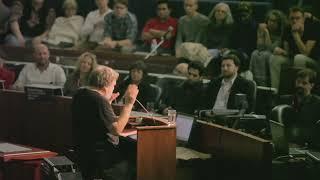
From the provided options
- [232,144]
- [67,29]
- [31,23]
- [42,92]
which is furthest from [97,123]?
[31,23]

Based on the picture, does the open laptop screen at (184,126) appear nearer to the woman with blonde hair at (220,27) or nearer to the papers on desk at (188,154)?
the papers on desk at (188,154)

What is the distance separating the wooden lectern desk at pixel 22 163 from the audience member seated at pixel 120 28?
9.11 ft

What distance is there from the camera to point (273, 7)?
7.64 meters

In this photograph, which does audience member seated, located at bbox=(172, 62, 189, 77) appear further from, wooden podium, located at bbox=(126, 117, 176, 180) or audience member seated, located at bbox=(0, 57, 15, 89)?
wooden podium, located at bbox=(126, 117, 176, 180)

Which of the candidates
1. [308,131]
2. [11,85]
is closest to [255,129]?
[308,131]

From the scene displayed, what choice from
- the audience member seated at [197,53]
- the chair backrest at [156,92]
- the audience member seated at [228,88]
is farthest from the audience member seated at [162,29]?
the audience member seated at [228,88]

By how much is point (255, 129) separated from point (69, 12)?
393 centimetres

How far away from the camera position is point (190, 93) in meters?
6.54

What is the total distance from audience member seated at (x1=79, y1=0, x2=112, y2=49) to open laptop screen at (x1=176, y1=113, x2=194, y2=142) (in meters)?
2.99

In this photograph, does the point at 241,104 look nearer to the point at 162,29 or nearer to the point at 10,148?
the point at 10,148

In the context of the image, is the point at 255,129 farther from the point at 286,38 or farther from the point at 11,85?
the point at 11,85

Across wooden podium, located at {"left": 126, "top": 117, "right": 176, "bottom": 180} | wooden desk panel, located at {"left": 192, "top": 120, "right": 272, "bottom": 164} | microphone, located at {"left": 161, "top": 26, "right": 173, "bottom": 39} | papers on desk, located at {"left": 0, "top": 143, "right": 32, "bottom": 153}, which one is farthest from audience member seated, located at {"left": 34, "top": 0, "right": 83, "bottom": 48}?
wooden podium, located at {"left": 126, "top": 117, "right": 176, "bottom": 180}

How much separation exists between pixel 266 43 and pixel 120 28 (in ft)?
6.15

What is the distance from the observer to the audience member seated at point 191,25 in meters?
7.48
